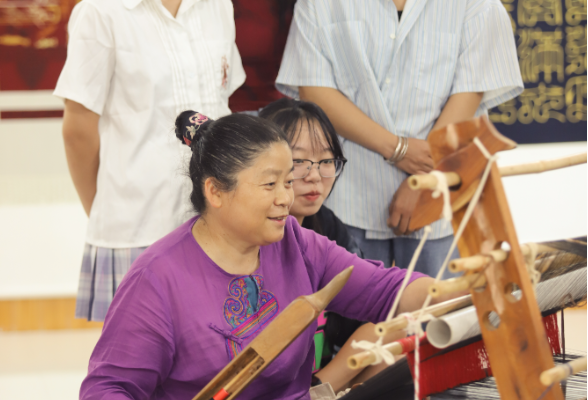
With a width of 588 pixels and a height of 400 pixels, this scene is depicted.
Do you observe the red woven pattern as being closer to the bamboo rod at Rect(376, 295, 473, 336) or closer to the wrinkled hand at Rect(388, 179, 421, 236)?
the bamboo rod at Rect(376, 295, 473, 336)

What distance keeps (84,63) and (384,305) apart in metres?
1.07

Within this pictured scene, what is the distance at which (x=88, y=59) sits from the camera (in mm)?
1763

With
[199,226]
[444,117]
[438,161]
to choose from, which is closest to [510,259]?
[438,161]

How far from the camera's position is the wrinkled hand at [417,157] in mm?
2006

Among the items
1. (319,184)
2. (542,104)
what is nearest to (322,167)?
(319,184)

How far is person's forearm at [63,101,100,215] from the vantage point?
1827 mm

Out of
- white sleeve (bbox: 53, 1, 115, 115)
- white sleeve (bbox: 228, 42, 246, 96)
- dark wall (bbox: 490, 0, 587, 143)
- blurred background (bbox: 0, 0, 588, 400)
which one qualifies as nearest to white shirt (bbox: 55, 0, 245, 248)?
white sleeve (bbox: 53, 1, 115, 115)

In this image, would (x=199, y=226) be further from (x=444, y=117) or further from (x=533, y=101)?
(x=533, y=101)

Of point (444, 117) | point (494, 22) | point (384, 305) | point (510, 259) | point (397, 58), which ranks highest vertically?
point (494, 22)

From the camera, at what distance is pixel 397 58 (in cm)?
207

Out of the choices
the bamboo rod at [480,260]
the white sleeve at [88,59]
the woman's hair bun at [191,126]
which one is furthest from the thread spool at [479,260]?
the white sleeve at [88,59]

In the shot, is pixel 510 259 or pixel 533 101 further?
pixel 533 101

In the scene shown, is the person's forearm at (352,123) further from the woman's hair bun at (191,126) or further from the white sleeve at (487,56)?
the woman's hair bun at (191,126)

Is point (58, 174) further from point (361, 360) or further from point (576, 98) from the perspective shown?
point (361, 360)
